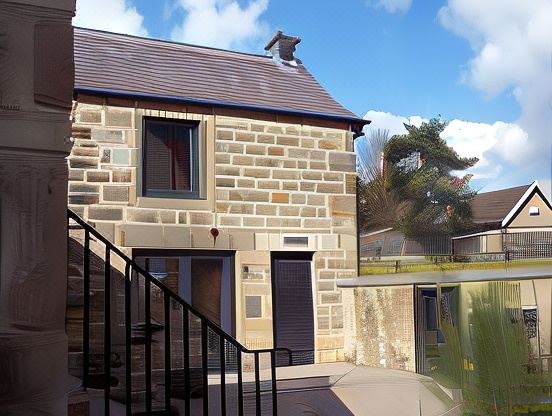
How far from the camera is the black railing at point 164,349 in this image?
2.54 m

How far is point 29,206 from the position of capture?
75.0 inches

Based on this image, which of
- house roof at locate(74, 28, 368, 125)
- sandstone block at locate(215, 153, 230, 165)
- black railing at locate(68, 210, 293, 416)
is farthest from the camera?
sandstone block at locate(215, 153, 230, 165)

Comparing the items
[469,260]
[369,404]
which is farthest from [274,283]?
[469,260]

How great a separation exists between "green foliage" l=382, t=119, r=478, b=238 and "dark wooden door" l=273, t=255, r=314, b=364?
100 cm

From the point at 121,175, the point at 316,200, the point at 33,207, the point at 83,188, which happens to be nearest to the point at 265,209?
the point at 316,200

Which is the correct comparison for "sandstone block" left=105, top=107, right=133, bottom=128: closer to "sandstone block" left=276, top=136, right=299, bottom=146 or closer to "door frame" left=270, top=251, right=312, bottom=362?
"sandstone block" left=276, top=136, right=299, bottom=146

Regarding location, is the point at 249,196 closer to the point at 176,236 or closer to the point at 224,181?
the point at 224,181

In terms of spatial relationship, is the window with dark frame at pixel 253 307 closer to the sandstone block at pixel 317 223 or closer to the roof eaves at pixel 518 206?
the sandstone block at pixel 317 223

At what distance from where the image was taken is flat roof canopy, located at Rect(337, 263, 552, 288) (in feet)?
12.4

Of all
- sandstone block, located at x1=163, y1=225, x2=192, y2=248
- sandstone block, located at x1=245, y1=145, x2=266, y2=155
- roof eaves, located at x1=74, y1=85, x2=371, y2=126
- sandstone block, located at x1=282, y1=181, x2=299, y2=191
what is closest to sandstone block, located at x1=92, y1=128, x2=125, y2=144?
roof eaves, located at x1=74, y1=85, x2=371, y2=126

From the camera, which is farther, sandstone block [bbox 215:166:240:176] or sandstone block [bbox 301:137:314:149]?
sandstone block [bbox 301:137:314:149]

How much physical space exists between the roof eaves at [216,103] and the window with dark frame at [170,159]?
184 millimetres

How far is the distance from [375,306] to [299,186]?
1.21 metres

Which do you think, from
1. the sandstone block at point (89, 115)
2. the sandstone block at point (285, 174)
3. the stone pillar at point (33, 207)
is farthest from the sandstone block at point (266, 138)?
the stone pillar at point (33, 207)
